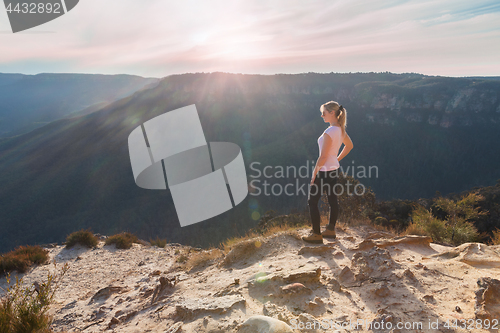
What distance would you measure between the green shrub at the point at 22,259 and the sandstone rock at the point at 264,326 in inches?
262

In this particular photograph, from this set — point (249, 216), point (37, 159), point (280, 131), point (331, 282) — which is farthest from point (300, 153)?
point (331, 282)

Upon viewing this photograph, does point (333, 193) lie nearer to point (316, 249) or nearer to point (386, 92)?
point (316, 249)

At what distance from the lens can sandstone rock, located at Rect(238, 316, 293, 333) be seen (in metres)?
1.74

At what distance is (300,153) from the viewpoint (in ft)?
217

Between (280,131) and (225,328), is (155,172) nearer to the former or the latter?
(225,328)

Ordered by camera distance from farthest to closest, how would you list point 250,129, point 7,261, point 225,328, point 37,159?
point 250,129, point 37,159, point 7,261, point 225,328

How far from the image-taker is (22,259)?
6.21m

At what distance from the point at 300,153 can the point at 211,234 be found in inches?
1381

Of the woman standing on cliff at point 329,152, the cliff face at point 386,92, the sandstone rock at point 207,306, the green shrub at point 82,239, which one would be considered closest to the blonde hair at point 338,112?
the woman standing on cliff at point 329,152

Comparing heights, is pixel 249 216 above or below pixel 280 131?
below

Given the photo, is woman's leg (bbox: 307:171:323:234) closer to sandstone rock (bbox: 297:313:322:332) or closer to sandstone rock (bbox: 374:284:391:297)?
sandstone rock (bbox: 374:284:391:297)

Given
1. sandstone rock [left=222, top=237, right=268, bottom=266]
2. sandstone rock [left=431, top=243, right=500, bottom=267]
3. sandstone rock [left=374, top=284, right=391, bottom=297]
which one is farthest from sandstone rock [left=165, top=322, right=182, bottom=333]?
sandstone rock [left=431, top=243, right=500, bottom=267]

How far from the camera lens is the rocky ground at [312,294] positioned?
1948mm

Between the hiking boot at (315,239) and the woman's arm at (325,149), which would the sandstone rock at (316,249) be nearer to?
the hiking boot at (315,239)
